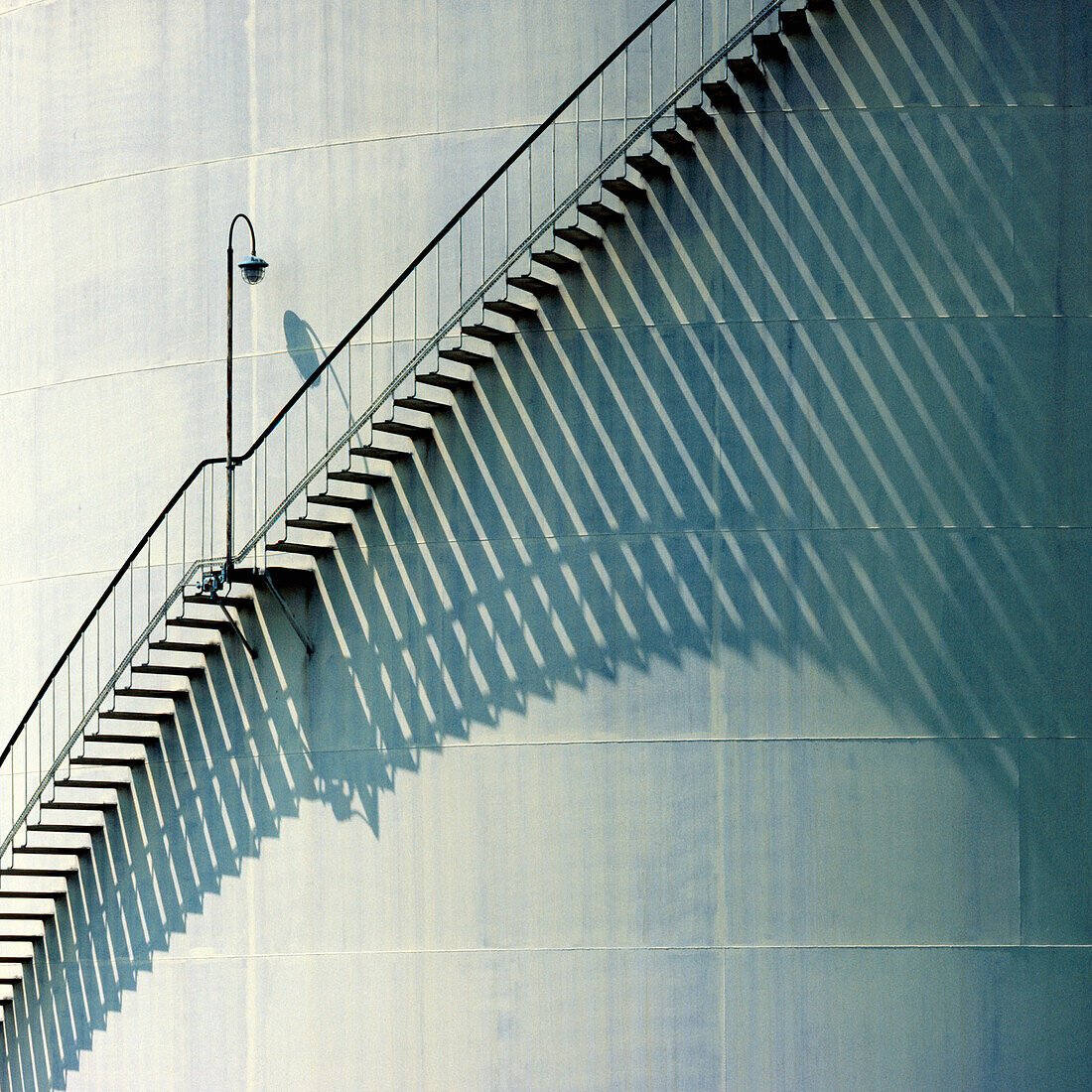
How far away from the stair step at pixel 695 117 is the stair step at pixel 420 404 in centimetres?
382

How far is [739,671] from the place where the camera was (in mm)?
19844

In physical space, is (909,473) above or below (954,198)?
below

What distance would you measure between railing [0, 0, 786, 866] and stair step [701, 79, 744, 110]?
0.60 ft

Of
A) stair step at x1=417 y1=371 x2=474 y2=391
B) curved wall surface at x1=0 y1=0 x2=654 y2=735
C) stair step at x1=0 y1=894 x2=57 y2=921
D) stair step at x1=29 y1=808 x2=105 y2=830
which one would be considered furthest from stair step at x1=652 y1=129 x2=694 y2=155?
stair step at x1=0 y1=894 x2=57 y2=921

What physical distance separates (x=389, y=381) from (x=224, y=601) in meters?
2.89

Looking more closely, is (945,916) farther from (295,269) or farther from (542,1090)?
(295,269)

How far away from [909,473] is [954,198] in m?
2.86

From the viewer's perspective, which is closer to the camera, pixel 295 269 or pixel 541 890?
pixel 541 890

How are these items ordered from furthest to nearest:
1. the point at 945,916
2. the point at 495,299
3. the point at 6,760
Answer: the point at 6,760 → the point at 495,299 → the point at 945,916

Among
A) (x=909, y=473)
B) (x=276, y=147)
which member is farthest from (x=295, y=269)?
(x=909, y=473)

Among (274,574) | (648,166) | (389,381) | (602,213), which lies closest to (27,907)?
(274,574)

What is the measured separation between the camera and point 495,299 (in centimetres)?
2086

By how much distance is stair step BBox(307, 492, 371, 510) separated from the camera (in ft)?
66.3

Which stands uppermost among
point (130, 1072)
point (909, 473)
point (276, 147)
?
point (276, 147)
